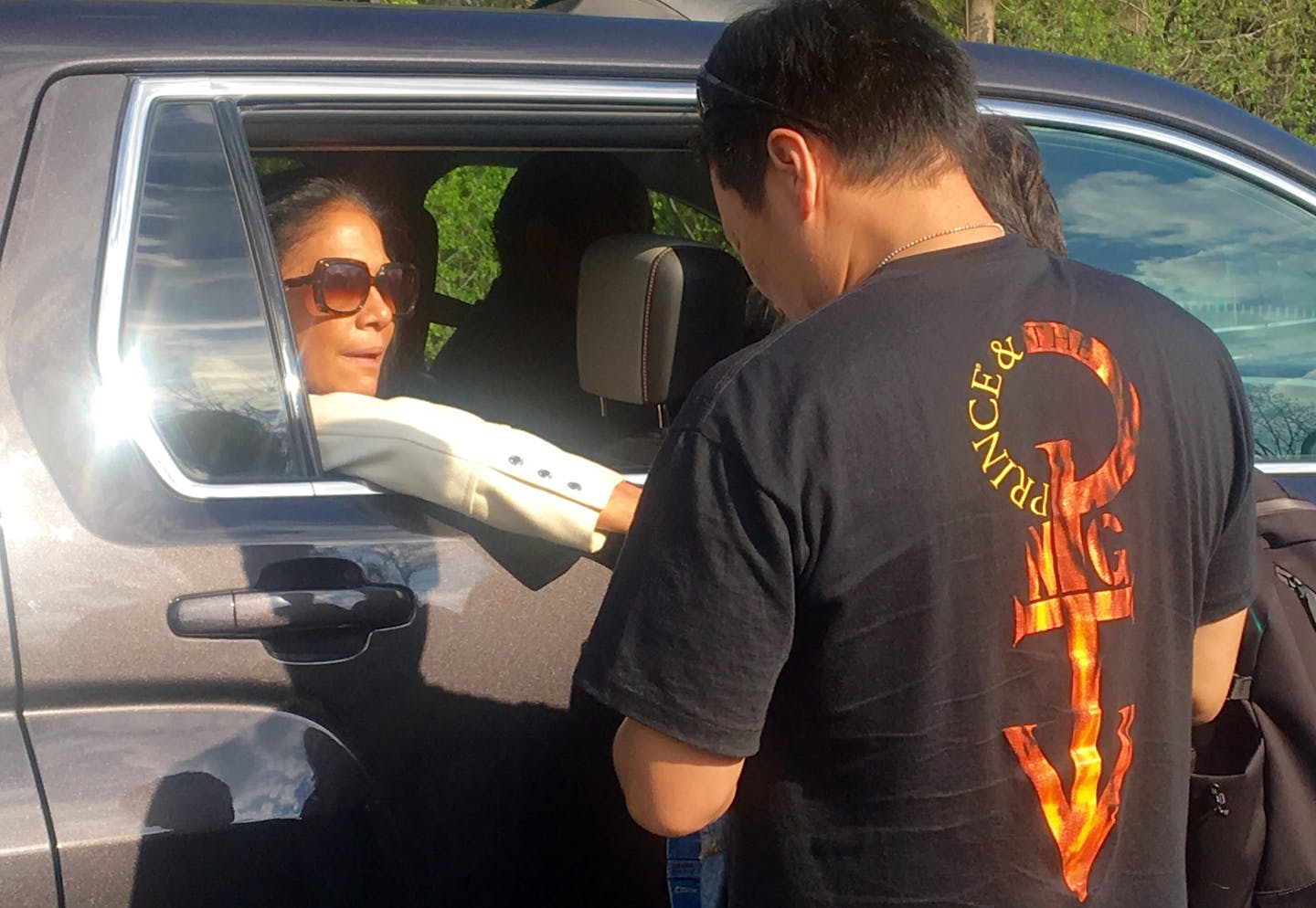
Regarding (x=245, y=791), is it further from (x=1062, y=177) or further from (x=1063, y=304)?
(x=1062, y=177)

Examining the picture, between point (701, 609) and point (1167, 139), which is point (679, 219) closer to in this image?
point (1167, 139)

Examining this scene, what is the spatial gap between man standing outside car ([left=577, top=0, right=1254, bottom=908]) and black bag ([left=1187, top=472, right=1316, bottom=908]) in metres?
0.34

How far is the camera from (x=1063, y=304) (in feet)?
4.37

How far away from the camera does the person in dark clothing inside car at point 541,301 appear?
3.07 meters

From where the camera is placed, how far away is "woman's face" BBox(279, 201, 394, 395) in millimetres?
2252

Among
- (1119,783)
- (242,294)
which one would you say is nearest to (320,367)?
(242,294)

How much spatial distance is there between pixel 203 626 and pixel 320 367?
29.6 inches

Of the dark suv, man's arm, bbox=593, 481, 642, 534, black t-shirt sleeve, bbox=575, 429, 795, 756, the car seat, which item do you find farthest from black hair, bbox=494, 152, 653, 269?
black t-shirt sleeve, bbox=575, 429, 795, 756

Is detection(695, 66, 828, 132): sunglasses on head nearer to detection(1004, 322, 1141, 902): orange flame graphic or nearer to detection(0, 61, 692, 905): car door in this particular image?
detection(1004, 322, 1141, 902): orange flame graphic

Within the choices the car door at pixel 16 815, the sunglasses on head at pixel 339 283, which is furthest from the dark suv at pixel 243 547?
the sunglasses on head at pixel 339 283

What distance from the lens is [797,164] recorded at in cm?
135

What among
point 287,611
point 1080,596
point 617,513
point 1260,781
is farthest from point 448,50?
point 1260,781

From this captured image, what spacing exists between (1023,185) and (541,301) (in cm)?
148

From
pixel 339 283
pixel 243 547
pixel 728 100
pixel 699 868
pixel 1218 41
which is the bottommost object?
pixel 699 868
